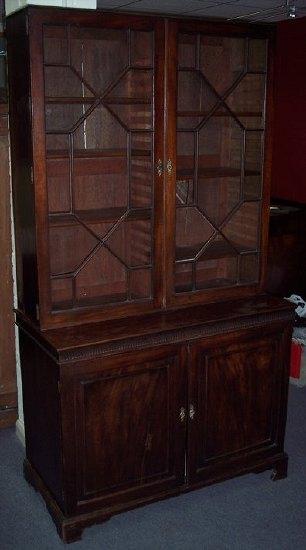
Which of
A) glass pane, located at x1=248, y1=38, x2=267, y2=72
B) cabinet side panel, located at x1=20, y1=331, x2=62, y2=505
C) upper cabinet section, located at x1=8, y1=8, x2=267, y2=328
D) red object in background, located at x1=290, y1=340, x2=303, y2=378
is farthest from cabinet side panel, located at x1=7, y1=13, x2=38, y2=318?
red object in background, located at x1=290, y1=340, x2=303, y2=378

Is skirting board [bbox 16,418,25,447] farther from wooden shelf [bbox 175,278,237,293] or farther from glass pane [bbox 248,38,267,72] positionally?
glass pane [bbox 248,38,267,72]

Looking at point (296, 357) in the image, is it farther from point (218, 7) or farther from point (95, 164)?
point (218, 7)

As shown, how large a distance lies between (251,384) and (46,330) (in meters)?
0.87

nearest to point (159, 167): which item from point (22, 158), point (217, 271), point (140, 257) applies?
point (140, 257)

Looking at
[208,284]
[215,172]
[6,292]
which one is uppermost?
[215,172]

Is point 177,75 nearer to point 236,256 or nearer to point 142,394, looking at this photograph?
point 236,256

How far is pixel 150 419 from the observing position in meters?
2.25

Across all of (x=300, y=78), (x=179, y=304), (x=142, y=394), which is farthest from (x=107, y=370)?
(x=300, y=78)

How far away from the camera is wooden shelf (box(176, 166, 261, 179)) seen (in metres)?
2.33

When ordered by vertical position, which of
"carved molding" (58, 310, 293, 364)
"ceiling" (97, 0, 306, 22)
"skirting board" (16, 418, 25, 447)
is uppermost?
"ceiling" (97, 0, 306, 22)

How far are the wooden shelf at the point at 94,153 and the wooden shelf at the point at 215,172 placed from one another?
18 centimetres

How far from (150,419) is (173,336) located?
32cm

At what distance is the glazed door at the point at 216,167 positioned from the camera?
7.52ft

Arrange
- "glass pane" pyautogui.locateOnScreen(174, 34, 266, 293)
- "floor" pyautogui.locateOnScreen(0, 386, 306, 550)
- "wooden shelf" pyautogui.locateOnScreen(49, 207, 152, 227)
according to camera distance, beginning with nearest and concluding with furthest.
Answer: "wooden shelf" pyautogui.locateOnScreen(49, 207, 152, 227)
"floor" pyautogui.locateOnScreen(0, 386, 306, 550)
"glass pane" pyautogui.locateOnScreen(174, 34, 266, 293)
